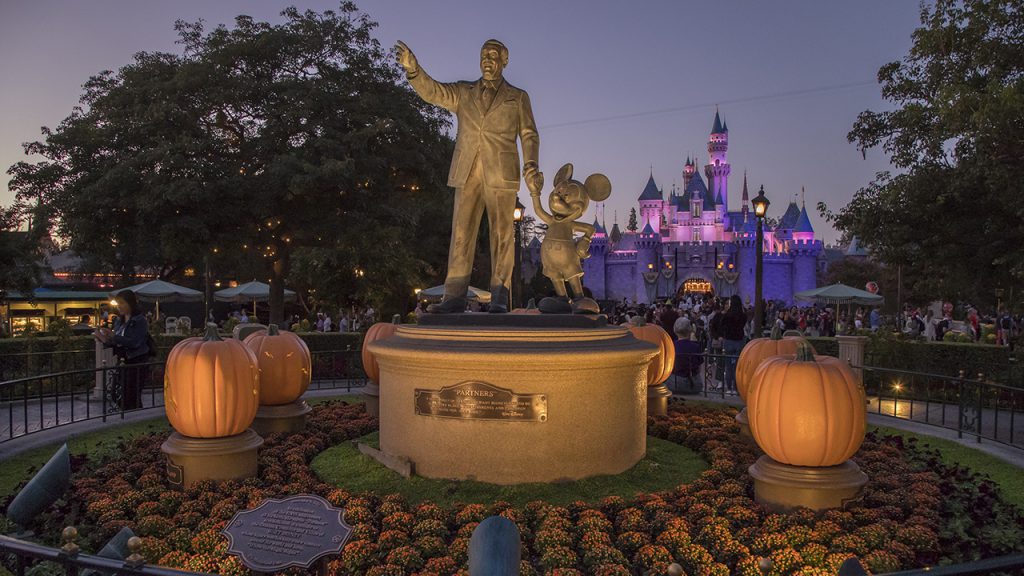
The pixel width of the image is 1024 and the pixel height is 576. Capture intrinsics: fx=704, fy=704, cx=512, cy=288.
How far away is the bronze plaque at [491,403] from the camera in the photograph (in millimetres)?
6195

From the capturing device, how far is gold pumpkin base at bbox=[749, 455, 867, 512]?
18.3ft

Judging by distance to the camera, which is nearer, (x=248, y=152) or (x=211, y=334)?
(x=211, y=334)

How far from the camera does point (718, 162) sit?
111 m

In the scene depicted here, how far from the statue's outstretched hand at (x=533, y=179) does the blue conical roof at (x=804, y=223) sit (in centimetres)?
9973

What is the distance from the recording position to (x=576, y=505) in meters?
5.58

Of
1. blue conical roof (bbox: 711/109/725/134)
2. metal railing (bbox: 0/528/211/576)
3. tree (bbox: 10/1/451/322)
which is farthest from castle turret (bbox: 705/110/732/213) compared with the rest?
metal railing (bbox: 0/528/211/576)

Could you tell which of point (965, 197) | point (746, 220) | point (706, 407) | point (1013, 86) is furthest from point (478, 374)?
point (746, 220)

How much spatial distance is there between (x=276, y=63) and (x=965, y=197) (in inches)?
747

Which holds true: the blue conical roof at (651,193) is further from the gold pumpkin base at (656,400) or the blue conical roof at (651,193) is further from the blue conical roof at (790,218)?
the gold pumpkin base at (656,400)

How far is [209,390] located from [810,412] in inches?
203

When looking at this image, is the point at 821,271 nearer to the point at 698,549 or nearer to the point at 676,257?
the point at 676,257

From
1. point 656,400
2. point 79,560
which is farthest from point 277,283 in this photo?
point 79,560

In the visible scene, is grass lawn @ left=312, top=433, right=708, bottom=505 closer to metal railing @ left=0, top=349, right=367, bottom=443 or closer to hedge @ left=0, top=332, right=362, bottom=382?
metal railing @ left=0, top=349, right=367, bottom=443

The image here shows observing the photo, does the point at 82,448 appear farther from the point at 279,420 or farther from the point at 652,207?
the point at 652,207
